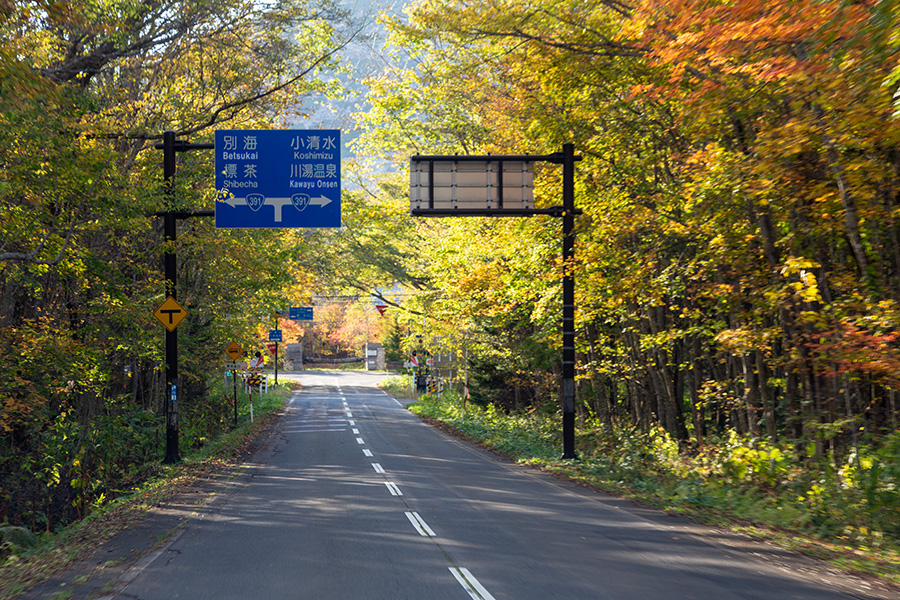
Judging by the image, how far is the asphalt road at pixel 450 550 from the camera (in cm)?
641

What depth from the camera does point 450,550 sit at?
7.92m

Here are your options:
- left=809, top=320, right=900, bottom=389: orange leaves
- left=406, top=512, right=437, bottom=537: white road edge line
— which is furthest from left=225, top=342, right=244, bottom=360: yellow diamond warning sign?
left=809, top=320, right=900, bottom=389: orange leaves

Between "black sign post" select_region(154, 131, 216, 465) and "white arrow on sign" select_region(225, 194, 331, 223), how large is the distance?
2.14 ft

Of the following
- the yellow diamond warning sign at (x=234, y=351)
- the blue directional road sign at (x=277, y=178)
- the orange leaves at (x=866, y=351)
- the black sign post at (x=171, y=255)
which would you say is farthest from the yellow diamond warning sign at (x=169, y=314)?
the orange leaves at (x=866, y=351)

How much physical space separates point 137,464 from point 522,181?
12.2m

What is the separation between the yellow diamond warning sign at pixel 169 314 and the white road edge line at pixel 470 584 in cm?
1118

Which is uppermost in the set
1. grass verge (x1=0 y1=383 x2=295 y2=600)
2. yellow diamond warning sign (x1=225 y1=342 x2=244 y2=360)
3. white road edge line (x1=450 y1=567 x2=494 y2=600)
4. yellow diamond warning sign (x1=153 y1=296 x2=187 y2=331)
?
yellow diamond warning sign (x1=153 y1=296 x2=187 y2=331)

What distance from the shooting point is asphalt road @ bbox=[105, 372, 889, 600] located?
641cm

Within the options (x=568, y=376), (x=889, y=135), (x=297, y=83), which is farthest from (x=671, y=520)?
(x=297, y=83)

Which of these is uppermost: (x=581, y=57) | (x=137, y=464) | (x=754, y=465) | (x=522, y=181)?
(x=581, y=57)

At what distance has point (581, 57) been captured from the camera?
13383 mm

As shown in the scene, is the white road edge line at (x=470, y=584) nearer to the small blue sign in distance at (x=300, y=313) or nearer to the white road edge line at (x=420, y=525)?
the white road edge line at (x=420, y=525)

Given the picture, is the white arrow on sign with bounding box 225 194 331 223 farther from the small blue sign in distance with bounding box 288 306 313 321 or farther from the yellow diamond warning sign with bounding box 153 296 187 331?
the small blue sign in distance with bounding box 288 306 313 321

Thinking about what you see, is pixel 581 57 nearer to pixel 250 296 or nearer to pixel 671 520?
pixel 671 520
